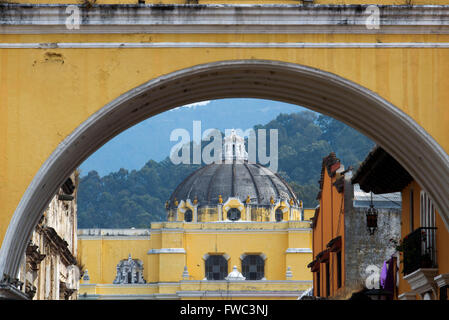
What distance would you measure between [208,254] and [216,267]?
0.86m

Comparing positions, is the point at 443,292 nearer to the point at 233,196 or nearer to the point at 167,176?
the point at 233,196

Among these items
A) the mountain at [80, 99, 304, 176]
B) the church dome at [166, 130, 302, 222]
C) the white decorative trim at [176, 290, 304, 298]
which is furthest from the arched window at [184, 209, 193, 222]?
the mountain at [80, 99, 304, 176]

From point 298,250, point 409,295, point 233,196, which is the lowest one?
point 409,295

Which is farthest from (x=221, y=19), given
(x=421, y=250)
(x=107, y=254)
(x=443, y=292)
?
(x=107, y=254)

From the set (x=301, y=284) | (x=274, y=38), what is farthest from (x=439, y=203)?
(x=301, y=284)

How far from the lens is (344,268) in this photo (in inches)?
1051

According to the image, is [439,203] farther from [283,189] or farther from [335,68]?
[283,189]

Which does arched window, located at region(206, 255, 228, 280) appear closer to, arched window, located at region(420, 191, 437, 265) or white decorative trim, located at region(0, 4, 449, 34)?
arched window, located at region(420, 191, 437, 265)

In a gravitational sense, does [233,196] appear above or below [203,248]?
above

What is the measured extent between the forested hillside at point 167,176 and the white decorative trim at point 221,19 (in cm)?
10778

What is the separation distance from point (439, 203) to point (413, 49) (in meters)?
1.78

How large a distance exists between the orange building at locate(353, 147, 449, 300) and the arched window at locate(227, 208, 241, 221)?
46120 millimetres

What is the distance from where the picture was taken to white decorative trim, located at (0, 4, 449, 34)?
1250cm

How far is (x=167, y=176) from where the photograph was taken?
452 feet
